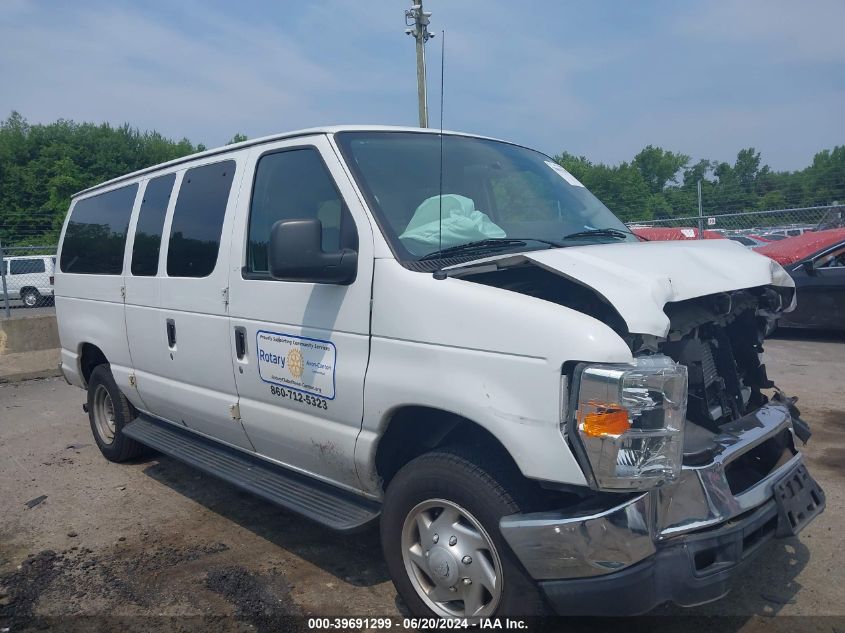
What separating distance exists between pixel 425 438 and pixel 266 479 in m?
1.17

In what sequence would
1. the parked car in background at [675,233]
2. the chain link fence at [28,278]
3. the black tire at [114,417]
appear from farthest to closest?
the chain link fence at [28,278], the parked car in background at [675,233], the black tire at [114,417]

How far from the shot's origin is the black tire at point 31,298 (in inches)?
567

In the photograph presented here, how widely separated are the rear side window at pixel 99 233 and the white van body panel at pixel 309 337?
177 centimetres

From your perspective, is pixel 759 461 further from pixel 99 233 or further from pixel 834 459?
pixel 99 233

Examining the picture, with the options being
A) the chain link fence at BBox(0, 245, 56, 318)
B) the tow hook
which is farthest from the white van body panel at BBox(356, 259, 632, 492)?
the chain link fence at BBox(0, 245, 56, 318)

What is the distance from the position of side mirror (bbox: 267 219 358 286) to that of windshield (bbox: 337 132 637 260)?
241mm

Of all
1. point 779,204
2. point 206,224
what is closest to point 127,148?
point 779,204

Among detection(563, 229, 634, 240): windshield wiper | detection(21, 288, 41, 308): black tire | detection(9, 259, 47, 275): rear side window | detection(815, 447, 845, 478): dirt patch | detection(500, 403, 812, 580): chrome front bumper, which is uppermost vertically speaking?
detection(563, 229, 634, 240): windshield wiper

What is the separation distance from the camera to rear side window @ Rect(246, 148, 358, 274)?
11.0 ft

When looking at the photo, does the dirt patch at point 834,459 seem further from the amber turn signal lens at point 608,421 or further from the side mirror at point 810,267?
the side mirror at point 810,267

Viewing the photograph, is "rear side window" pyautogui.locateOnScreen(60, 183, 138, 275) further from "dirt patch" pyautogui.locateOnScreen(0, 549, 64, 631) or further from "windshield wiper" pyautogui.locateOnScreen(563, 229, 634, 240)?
"windshield wiper" pyautogui.locateOnScreen(563, 229, 634, 240)

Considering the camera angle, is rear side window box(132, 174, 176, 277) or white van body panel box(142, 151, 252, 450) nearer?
white van body panel box(142, 151, 252, 450)

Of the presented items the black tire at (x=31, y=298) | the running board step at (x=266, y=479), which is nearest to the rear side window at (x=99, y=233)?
the running board step at (x=266, y=479)

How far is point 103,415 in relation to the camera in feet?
19.2
